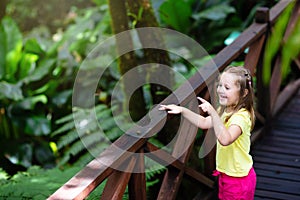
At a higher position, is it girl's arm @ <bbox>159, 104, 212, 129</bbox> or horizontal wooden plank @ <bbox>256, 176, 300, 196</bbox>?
girl's arm @ <bbox>159, 104, 212, 129</bbox>

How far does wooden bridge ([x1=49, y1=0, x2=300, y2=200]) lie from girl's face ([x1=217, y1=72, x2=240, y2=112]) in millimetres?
332

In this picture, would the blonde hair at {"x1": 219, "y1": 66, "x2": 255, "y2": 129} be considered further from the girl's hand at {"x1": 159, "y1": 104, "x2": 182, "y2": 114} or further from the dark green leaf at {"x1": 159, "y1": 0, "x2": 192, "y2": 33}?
the dark green leaf at {"x1": 159, "y1": 0, "x2": 192, "y2": 33}

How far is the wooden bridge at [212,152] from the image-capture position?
2.42m

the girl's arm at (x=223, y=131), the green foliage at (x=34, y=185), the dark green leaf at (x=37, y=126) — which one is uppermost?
the girl's arm at (x=223, y=131)

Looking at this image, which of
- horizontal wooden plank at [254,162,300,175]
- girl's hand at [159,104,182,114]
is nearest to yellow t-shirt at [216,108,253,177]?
girl's hand at [159,104,182,114]

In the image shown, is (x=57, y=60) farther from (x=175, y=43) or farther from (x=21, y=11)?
(x=21, y=11)

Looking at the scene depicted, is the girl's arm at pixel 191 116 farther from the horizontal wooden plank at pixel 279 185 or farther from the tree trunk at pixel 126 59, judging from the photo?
the tree trunk at pixel 126 59

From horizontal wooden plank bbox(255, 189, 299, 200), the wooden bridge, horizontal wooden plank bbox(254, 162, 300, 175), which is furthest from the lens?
horizontal wooden plank bbox(254, 162, 300, 175)

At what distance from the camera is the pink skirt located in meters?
2.74

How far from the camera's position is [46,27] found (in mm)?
10516

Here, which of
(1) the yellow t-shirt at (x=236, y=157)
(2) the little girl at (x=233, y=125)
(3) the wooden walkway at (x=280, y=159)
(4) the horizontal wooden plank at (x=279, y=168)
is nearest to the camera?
(2) the little girl at (x=233, y=125)

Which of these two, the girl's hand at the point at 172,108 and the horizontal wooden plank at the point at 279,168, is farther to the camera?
the horizontal wooden plank at the point at 279,168

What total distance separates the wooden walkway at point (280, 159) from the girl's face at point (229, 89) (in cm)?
110

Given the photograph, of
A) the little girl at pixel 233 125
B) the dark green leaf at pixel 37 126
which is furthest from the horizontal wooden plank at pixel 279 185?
the dark green leaf at pixel 37 126
